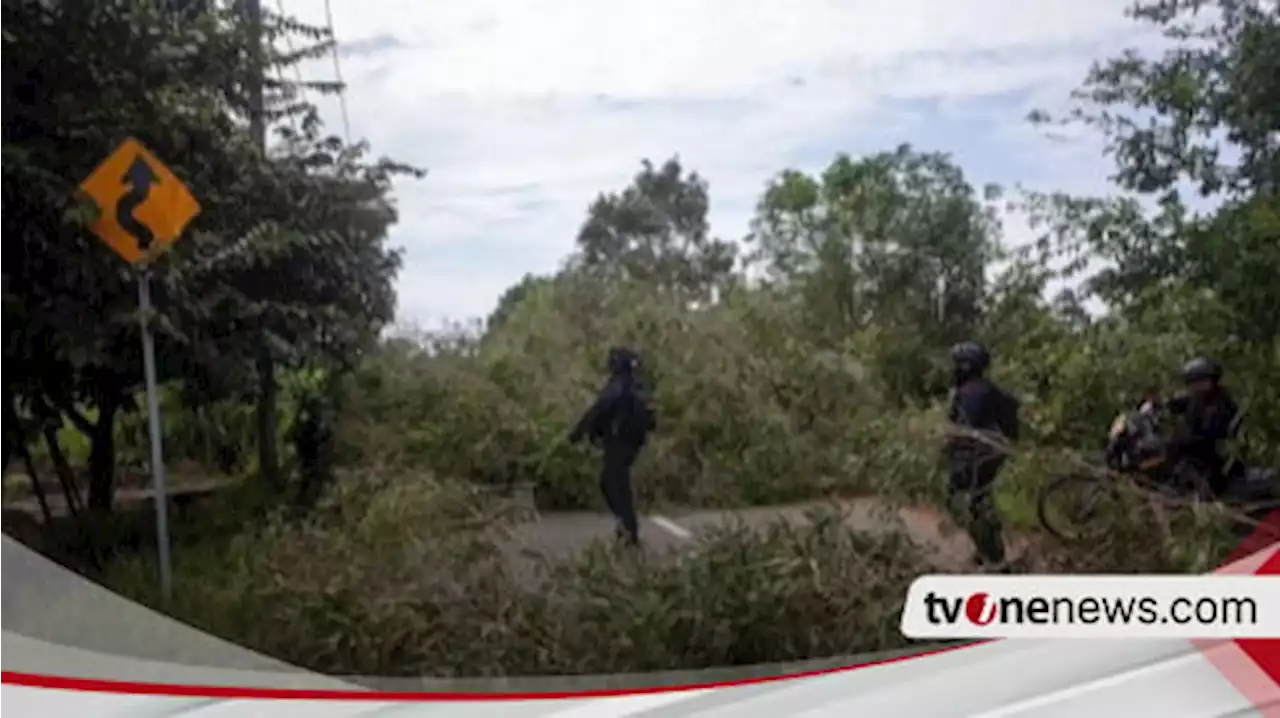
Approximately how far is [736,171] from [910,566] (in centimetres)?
43

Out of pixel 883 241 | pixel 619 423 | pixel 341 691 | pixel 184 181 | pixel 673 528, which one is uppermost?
pixel 184 181

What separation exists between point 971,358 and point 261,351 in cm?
68

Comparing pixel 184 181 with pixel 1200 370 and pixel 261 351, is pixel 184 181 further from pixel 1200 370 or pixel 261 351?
pixel 1200 370

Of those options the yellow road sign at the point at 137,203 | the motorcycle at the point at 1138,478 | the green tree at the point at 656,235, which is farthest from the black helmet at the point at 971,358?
the yellow road sign at the point at 137,203

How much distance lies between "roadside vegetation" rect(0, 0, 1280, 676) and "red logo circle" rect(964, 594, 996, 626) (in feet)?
0.17

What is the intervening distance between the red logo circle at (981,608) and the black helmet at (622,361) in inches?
15.9

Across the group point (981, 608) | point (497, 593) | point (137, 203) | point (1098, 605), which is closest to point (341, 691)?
point (497, 593)

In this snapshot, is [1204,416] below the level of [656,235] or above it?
below

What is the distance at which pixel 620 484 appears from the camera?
1.18 m

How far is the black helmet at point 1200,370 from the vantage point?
3.83 ft

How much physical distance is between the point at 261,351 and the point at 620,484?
0.37 m

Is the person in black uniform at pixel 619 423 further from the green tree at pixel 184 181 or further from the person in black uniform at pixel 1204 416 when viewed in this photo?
the person in black uniform at pixel 1204 416

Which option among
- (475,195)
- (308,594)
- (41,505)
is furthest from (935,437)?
(41,505)

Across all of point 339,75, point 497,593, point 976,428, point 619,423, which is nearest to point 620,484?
point 619,423
